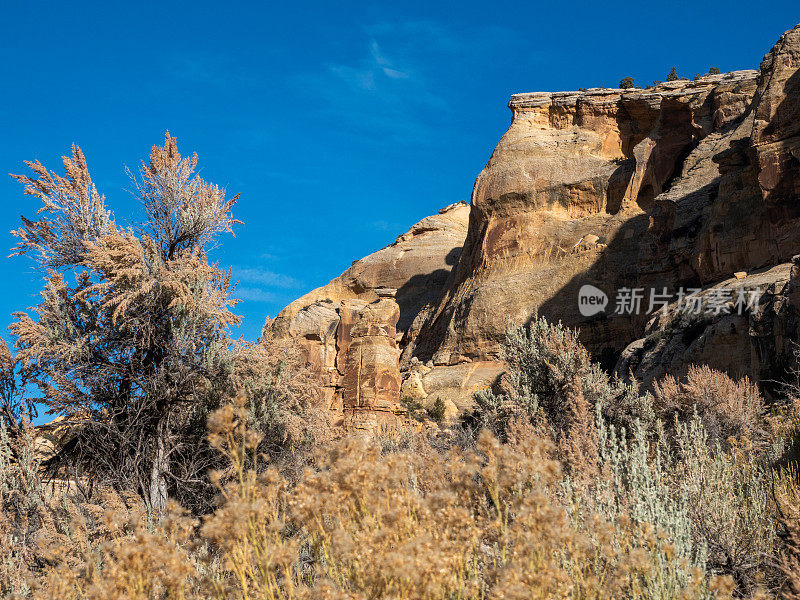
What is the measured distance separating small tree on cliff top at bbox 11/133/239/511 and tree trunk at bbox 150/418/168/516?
0.02m

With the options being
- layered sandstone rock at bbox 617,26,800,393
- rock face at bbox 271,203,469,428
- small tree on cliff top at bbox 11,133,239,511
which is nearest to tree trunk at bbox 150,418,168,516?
small tree on cliff top at bbox 11,133,239,511

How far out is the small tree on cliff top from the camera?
35.7ft

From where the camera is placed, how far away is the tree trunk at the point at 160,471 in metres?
10.3

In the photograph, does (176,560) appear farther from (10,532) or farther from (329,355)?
(329,355)

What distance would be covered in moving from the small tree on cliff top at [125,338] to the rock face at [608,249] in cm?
1290

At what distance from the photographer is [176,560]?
9.96 feet

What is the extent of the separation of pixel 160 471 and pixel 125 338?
2.30 m

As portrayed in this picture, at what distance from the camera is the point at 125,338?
11555 mm
